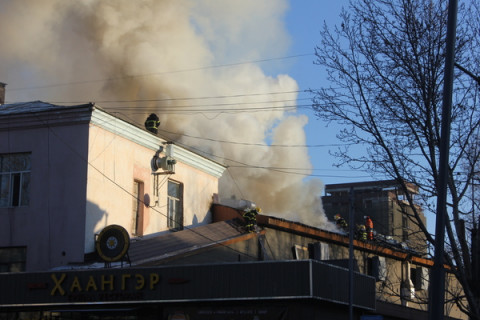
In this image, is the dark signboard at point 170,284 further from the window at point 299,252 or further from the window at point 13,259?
the window at point 299,252

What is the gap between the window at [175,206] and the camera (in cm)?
2966

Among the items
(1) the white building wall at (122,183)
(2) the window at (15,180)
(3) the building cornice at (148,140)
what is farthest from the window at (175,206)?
(2) the window at (15,180)

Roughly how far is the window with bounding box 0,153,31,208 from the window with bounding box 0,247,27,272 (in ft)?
5.15

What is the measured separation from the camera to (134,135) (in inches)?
1067

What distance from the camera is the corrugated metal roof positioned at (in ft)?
79.6

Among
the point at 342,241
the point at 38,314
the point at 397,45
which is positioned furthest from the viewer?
the point at 342,241

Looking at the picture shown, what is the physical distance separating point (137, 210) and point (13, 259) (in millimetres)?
4765

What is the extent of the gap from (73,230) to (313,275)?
939cm

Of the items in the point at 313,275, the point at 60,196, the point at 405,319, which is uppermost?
the point at 60,196

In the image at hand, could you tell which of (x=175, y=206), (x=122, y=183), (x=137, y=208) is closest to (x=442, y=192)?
(x=122, y=183)

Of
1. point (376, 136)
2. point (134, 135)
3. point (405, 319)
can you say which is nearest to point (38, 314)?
point (134, 135)

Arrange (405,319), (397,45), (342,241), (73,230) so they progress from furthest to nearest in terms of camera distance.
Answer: (342,241) < (405,319) < (73,230) < (397,45)

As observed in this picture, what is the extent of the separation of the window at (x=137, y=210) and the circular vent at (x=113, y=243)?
527 cm

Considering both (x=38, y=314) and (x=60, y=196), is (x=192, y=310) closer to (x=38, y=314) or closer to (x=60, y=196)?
(x=38, y=314)
